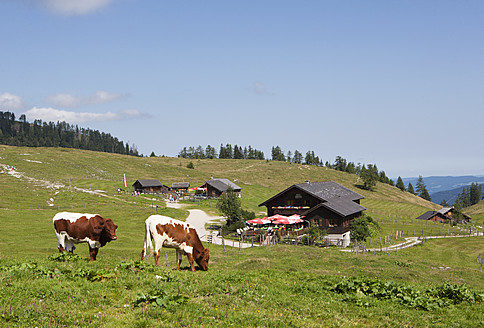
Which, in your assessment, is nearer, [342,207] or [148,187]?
[342,207]

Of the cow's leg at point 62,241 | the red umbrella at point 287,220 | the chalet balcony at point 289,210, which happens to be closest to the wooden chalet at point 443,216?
the chalet balcony at point 289,210

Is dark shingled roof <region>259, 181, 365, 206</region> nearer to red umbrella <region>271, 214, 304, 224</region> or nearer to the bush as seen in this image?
the bush

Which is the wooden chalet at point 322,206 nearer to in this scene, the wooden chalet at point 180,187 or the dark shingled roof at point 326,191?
the dark shingled roof at point 326,191

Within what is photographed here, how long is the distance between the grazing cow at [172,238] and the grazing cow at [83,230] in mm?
2151

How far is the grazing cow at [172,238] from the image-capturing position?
18.2 metres

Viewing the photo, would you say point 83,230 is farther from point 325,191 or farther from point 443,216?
point 443,216

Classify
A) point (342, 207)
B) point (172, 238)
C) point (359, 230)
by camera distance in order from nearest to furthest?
point (172, 238)
point (359, 230)
point (342, 207)

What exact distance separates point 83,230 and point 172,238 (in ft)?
15.4

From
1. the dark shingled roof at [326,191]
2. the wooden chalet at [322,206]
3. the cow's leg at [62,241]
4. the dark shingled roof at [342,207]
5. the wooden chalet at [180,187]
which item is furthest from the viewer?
the wooden chalet at [180,187]

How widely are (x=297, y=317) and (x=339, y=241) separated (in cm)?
4589

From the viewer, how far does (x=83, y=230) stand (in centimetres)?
1847

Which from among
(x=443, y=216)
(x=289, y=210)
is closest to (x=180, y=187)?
(x=289, y=210)

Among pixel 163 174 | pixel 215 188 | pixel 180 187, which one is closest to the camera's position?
pixel 215 188

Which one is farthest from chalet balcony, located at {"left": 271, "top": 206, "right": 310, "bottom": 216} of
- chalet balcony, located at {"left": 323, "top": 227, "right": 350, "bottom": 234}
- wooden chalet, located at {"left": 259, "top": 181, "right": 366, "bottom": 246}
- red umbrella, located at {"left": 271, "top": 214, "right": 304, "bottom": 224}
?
chalet balcony, located at {"left": 323, "top": 227, "right": 350, "bottom": 234}
